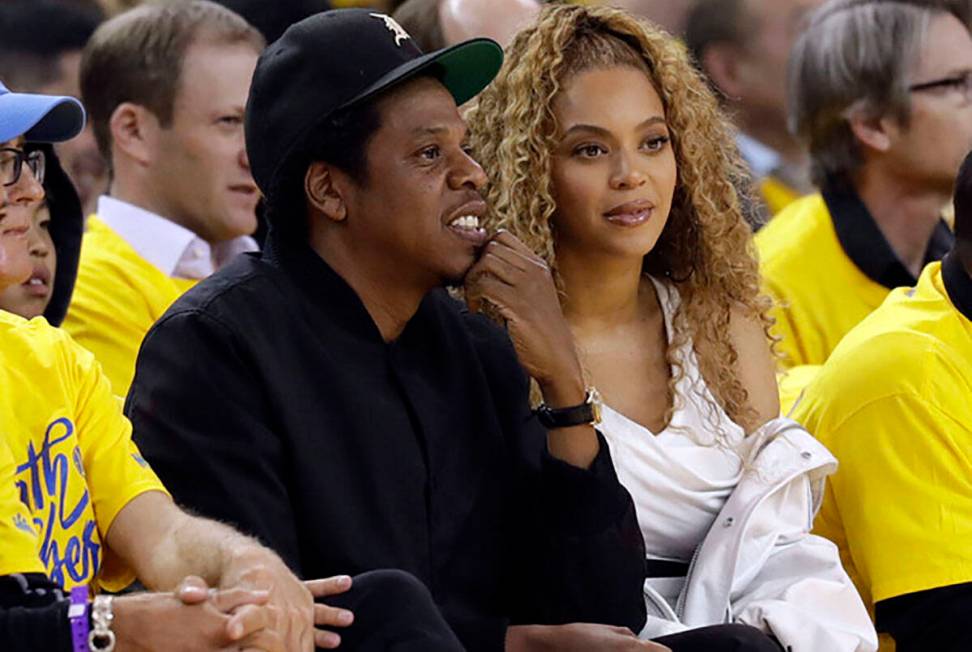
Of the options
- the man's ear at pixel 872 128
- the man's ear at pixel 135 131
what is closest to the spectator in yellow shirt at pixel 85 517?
the man's ear at pixel 135 131

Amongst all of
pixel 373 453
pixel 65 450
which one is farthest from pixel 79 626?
pixel 373 453

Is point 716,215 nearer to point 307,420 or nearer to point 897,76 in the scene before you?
point 307,420

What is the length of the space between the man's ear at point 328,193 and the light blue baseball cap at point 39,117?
0.40 m

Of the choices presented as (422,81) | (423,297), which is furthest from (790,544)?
(422,81)

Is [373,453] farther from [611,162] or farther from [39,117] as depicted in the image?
[611,162]

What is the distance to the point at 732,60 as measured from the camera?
7.19 metres

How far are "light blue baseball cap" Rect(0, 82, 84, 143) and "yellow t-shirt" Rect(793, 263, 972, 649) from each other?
163 centimetres

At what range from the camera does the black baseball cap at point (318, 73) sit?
128 inches

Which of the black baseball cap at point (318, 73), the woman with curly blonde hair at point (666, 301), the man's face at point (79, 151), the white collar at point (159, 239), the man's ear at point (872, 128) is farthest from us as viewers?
the man's face at point (79, 151)

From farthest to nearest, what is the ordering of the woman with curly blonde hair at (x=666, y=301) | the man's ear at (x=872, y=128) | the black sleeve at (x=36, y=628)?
the man's ear at (x=872, y=128)
the woman with curly blonde hair at (x=666, y=301)
the black sleeve at (x=36, y=628)

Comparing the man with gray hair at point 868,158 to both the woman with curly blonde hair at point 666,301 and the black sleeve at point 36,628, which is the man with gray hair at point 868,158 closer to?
the woman with curly blonde hair at point 666,301

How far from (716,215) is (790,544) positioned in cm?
73

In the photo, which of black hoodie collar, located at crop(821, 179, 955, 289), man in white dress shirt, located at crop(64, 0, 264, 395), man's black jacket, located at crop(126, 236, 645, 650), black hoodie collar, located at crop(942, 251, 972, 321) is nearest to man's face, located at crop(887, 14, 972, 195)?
black hoodie collar, located at crop(821, 179, 955, 289)

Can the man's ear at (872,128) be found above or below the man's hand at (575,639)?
above
